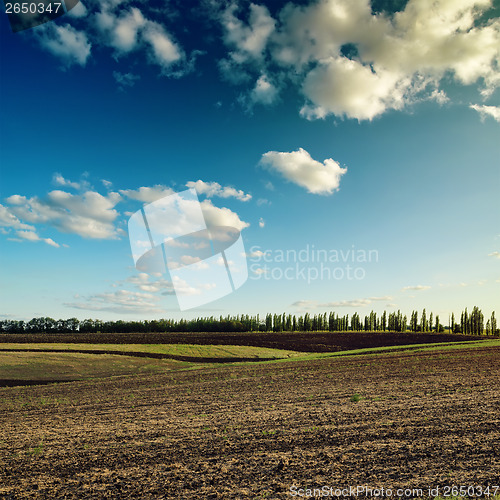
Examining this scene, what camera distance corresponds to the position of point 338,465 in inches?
353

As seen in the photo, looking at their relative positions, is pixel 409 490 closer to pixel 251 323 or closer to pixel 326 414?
pixel 326 414

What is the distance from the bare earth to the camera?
8.26 metres

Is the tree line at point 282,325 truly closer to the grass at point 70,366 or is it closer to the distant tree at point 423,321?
the distant tree at point 423,321

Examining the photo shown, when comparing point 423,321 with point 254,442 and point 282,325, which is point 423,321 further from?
point 254,442

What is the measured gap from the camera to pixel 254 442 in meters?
11.2

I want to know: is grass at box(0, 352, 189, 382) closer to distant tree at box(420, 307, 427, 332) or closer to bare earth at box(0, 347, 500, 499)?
bare earth at box(0, 347, 500, 499)

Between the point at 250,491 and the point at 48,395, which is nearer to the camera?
the point at 250,491

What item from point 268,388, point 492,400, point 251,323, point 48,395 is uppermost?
point 492,400

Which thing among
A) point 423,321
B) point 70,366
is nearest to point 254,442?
point 70,366

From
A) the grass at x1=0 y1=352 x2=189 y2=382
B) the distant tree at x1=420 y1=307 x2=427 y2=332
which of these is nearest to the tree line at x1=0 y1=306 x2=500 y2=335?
the distant tree at x1=420 y1=307 x2=427 y2=332

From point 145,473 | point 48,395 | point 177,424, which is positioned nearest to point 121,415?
point 177,424

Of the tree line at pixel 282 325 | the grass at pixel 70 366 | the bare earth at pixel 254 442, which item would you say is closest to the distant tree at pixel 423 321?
the tree line at pixel 282 325

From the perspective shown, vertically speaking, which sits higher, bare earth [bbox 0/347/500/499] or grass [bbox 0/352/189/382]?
bare earth [bbox 0/347/500/499]

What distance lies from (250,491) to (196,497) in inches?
46.7
